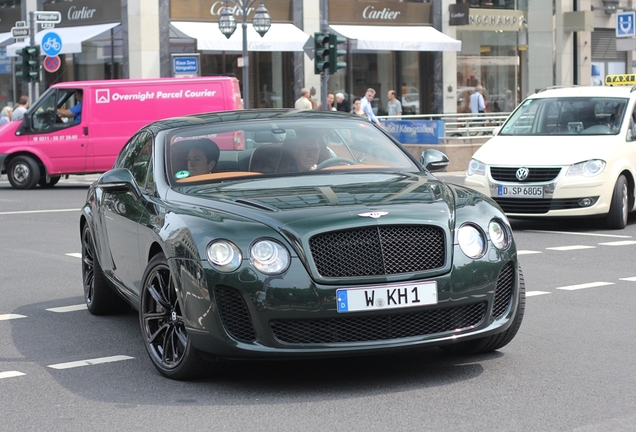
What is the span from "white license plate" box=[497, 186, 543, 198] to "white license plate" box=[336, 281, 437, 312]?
817 cm

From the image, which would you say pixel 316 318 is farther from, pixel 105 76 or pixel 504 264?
pixel 105 76

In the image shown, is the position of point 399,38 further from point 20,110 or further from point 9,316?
point 9,316

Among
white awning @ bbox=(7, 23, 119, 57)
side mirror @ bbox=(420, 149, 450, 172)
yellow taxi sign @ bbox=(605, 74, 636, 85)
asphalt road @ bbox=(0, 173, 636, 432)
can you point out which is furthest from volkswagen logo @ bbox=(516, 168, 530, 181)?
white awning @ bbox=(7, 23, 119, 57)

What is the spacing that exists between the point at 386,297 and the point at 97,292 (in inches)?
132

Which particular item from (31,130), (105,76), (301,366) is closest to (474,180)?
(301,366)

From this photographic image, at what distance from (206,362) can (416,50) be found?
34615 millimetres

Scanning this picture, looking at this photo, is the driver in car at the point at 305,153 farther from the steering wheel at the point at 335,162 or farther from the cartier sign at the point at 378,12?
the cartier sign at the point at 378,12

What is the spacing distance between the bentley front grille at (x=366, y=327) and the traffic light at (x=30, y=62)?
2482 cm

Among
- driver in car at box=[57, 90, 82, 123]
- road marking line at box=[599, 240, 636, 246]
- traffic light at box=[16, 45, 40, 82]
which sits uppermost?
traffic light at box=[16, 45, 40, 82]

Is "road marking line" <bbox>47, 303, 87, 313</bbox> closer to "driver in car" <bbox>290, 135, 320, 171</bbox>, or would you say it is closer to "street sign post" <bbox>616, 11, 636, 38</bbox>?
"driver in car" <bbox>290, 135, 320, 171</bbox>

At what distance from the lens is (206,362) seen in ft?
19.0

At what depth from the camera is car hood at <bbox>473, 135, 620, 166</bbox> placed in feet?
44.5

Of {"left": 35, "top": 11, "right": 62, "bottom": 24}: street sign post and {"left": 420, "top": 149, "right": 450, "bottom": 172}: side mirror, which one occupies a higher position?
{"left": 35, "top": 11, "right": 62, "bottom": 24}: street sign post

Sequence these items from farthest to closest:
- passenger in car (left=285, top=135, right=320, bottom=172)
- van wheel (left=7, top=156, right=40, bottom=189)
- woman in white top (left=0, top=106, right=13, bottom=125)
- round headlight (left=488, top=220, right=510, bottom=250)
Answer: woman in white top (left=0, top=106, right=13, bottom=125), van wheel (left=7, top=156, right=40, bottom=189), passenger in car (left=285, top=135, right=320, bottom=172), round headlight (left=488, top=220, right=510, bottom=250)
